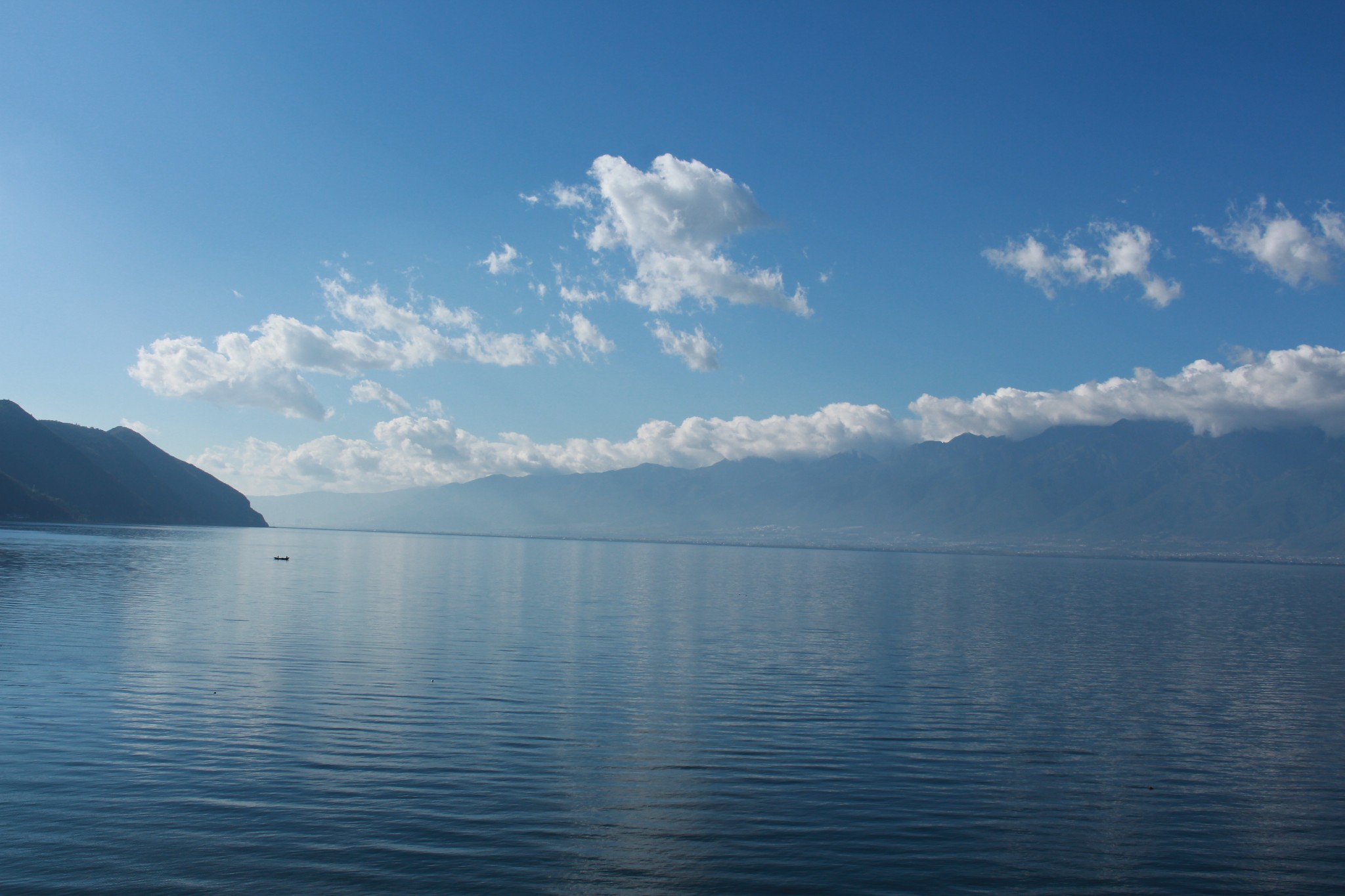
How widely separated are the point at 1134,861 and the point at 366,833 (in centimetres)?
2088

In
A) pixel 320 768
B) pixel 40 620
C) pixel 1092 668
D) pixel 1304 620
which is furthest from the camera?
pixel 1304 620

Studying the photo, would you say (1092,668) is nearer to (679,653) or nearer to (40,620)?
(679,653)

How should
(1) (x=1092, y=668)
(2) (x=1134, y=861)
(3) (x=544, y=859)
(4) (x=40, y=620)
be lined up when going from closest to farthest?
(3) (x=544, y=859) → (2) (x=1134, y=861) → (1) (x=1092, y=668) → (4) (x=40, y=620)

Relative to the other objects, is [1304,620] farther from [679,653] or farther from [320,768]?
[320,768]

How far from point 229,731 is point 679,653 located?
2958 centimetres

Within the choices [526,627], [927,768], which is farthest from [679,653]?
[927,768]

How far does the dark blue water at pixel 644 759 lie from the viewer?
813 inches

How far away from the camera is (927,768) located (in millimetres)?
30078

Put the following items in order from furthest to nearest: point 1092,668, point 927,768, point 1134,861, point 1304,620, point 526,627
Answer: point 1304,620, point 526,627, point 1092,668, point 927,768, point 1134,861

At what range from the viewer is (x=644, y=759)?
Result: 29.8m

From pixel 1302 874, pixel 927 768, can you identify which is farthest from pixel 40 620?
pixel 1302 874

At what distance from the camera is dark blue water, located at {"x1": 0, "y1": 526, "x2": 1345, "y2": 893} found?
67.7ft

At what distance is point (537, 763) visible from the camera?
Result: 1136 inches

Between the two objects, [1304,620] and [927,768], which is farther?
[1304,620]
